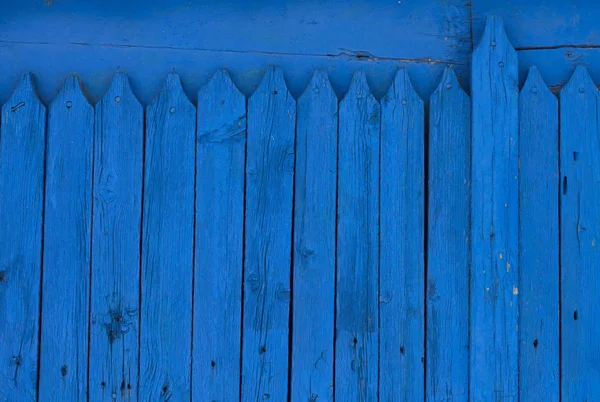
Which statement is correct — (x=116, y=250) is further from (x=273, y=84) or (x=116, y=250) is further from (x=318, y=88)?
(x=318, y=88)

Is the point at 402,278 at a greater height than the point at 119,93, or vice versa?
the point at 119,93

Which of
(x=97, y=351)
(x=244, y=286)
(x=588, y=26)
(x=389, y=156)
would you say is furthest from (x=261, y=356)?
(x=588, y=26)

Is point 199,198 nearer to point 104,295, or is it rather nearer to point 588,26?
point 104,295

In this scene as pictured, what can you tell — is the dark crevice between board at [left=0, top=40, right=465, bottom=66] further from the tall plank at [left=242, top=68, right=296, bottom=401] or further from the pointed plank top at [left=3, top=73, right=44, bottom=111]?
the tall plank at [left=242, top=68, right=296, bottom=401]

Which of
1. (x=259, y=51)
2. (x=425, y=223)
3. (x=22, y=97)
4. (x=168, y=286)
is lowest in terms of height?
(x=168, y=286)

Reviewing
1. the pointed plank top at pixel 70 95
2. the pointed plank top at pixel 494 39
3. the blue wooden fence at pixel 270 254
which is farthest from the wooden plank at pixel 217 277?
the pointed plank top at pixel 494 39

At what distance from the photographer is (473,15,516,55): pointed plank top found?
2398mm

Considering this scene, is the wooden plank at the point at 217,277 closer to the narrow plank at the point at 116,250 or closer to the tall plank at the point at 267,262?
the tall plank at the point at 267,262

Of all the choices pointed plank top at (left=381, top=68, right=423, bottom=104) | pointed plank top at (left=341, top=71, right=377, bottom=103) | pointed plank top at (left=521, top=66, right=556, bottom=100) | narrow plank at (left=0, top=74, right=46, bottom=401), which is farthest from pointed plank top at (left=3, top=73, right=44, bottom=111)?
pointed plank top at (left=521, top=66, right=556, bottom=100)

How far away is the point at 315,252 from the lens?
2354mm

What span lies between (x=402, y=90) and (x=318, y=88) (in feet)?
1.03

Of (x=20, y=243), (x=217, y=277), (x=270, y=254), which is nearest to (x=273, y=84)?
(x=270, y=254)

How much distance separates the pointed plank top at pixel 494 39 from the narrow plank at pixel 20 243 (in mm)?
1662

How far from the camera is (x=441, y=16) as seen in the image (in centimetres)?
250
